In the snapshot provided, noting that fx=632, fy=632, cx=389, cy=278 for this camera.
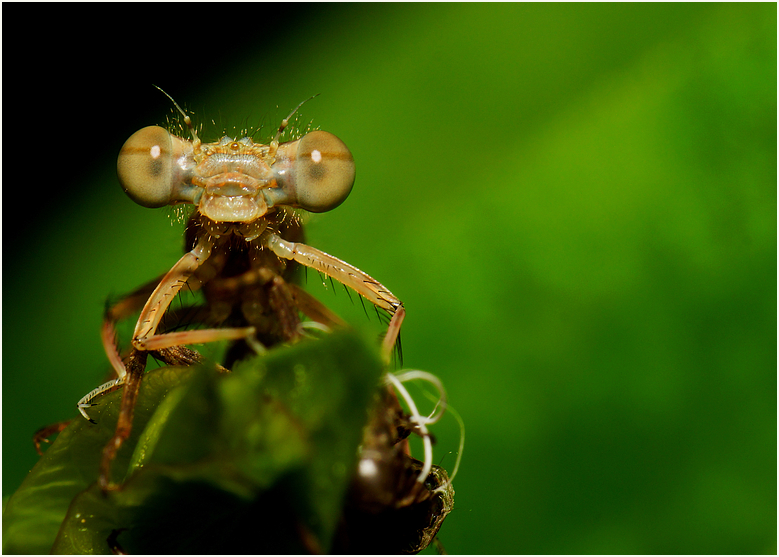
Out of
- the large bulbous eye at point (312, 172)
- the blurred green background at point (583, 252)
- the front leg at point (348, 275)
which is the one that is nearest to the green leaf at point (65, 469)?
the front leg at point (348, 275)

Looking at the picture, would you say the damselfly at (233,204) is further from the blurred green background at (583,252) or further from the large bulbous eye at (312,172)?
the blurred green background at (583,252)

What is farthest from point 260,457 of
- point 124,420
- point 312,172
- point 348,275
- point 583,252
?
point 583,252

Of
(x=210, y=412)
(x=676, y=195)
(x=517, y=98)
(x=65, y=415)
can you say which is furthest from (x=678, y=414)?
(x=65, y=415)

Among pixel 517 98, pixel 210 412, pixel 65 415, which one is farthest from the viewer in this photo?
pixel 65 415

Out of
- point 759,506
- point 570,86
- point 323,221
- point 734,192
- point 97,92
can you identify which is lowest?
point 759,506

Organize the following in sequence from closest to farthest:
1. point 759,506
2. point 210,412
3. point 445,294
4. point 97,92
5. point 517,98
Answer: point 210,412 < point 759,506 < point 445,294 < point 517,98 < point 97,92

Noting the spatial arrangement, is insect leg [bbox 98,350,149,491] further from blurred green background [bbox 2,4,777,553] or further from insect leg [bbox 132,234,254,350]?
blurred green background [bbox 2,4,777,553]

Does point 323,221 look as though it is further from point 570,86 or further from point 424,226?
point 570,86
